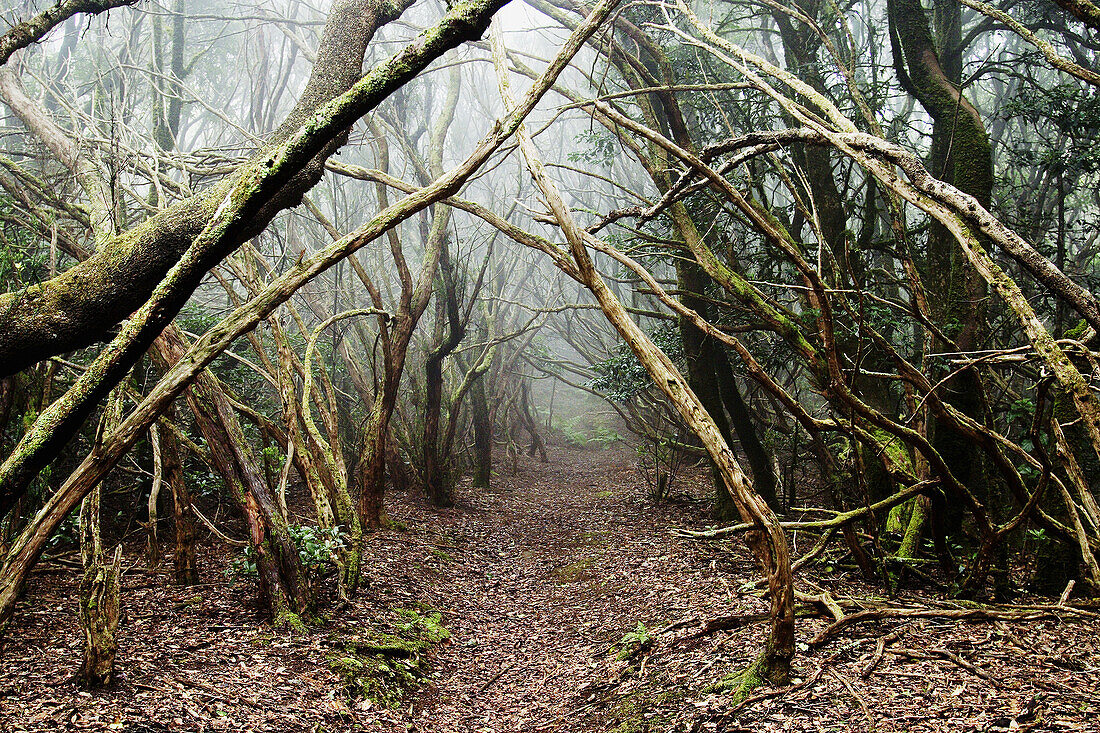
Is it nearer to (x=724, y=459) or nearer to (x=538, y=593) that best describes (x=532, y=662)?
(x=538, y=593)

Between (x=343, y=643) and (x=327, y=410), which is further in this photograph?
(x=327, y=410)

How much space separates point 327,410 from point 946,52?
6.89 meters

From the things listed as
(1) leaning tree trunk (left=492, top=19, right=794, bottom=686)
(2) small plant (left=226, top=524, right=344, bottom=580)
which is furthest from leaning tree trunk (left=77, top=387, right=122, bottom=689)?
(1) leaning tree trunk (left=492, top=19, right=794, bottom=686)

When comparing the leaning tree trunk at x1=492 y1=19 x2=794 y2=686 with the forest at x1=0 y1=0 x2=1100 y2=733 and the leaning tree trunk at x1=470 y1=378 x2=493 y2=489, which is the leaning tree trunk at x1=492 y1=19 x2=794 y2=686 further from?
the leaning tree trunk at x1=470 y1=378 x2=493 y2=489

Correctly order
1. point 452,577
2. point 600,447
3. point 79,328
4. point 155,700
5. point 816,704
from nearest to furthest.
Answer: point 79,328
point 816,704
point 155,700
point 452,577
point 600,447

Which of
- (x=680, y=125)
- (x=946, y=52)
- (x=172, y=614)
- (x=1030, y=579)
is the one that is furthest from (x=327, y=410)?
(x=946, y=52)

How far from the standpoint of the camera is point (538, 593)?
6324 mm

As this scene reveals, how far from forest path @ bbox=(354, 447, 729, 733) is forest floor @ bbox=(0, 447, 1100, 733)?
24mm

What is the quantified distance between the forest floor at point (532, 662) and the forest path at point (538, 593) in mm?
24

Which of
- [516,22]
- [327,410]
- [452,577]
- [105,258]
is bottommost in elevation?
[452,577]

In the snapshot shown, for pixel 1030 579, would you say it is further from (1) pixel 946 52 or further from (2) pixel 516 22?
(2) pixel 516 22

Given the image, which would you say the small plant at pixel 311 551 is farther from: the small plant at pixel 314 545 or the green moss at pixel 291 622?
the green moss at pixel 291 622

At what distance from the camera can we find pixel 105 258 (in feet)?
→ 9.25

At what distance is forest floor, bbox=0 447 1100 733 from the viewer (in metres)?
2.88
